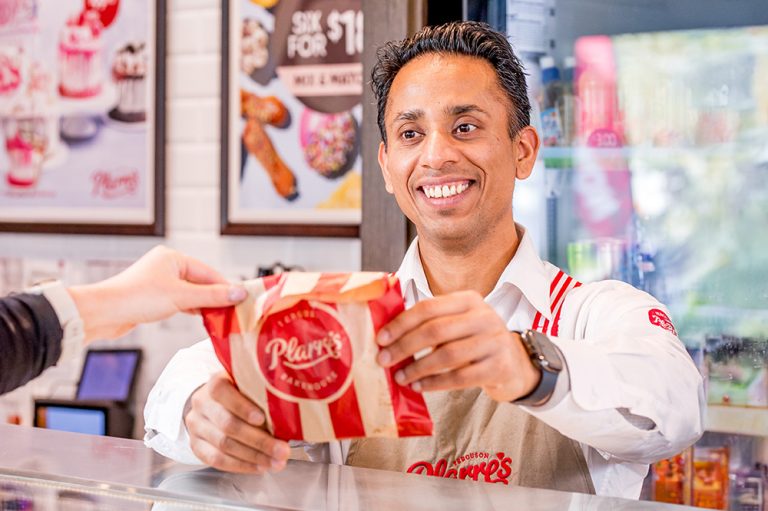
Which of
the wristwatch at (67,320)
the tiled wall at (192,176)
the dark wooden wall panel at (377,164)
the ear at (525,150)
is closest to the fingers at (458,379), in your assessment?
the wristwatch at (67,320)

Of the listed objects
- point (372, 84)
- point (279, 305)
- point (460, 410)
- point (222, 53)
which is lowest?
point (460, 410)

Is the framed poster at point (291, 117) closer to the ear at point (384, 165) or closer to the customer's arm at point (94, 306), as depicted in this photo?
the ear at point (384, 165)

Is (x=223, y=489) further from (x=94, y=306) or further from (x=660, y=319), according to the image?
(x=660, y=319)

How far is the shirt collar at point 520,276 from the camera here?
1.65 meters

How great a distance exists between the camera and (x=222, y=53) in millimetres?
A: 2615

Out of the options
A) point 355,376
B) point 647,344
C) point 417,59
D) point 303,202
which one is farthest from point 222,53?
point 355,376

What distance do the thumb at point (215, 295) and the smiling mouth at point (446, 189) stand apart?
765mm

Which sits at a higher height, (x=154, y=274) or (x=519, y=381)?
(x=154, y=274)

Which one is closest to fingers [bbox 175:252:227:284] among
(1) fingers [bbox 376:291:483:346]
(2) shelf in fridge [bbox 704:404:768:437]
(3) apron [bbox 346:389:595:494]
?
(1) fingers [bbox 376:291:483:346]

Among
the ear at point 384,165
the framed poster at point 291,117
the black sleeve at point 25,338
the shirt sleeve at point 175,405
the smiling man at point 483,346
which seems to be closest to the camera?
the black sleeve at point 25,338

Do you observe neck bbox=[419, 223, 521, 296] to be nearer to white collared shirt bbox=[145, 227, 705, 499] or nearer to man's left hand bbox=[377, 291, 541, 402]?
white collared shirt bbox=[145, 227, 705, 499]

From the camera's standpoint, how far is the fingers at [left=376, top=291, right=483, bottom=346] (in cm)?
91

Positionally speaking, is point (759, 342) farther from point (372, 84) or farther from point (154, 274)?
point (154, 274)

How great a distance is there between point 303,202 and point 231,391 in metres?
1.58
